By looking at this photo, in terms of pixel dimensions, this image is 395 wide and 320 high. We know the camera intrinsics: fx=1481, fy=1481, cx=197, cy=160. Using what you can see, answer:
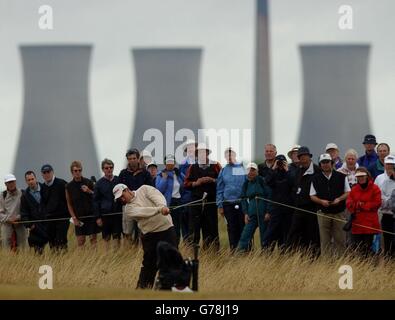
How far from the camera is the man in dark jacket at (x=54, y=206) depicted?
90.7 ft

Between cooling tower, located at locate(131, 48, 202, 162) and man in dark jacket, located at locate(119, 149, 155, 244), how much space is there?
9.92 metres

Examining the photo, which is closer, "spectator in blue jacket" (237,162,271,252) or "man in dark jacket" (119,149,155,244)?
"spectator in blue jacket" (237,162,271,252)

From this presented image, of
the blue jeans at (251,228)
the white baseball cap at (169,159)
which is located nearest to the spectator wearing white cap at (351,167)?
the blue jeans at (251,228)

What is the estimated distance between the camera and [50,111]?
44.2m

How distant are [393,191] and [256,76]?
50.1 m

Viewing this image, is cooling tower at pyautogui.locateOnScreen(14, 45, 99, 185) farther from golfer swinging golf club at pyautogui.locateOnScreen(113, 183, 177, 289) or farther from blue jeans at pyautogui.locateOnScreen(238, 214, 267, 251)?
golfer swinging golf club at pyautogui.locateOnScreen(113, 183, 177, 289)

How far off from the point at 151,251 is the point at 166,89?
19.3 metres

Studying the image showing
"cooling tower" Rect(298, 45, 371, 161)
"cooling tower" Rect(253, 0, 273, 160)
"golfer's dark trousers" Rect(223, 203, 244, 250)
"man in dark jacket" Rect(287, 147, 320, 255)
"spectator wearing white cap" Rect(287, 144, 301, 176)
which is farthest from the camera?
"cooling tower" Rect(253, 0, 273, 160)

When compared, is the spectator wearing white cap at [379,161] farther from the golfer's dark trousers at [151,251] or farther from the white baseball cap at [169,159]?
the golfer's dark trousers at [151,251]

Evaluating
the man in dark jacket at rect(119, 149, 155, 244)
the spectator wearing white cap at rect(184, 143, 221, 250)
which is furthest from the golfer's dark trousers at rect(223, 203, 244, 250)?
the man in dark jacket at rect(119, 149, 155, 244)

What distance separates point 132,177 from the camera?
1064 inches

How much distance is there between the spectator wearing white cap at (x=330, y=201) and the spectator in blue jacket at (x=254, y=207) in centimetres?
134

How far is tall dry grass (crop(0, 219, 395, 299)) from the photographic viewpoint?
78.9 feet
